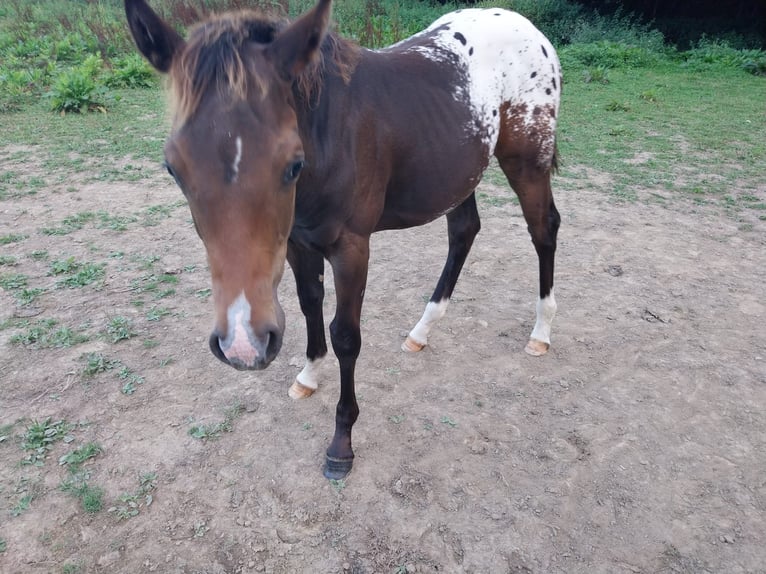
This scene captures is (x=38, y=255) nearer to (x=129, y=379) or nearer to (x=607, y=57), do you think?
(x=129, y=379)

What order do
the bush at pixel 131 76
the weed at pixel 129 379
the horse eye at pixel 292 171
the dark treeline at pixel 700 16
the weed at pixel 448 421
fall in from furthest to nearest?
the dark treeline at pixel 700 16
the bush at pixel 131 76
the weed at pixel 129 379
the weed at pixel 448 421
the horse eye at pixel 292 171

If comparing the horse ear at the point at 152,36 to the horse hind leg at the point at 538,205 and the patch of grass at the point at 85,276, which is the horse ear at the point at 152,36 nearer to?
the horse hind leg at the point at 538,205

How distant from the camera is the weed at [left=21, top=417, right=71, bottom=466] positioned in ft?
7.41

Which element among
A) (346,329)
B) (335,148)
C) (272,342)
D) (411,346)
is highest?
(335,148)

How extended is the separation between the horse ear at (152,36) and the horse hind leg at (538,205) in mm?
1845

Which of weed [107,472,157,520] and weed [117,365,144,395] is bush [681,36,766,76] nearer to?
weed [117,365,144,395]

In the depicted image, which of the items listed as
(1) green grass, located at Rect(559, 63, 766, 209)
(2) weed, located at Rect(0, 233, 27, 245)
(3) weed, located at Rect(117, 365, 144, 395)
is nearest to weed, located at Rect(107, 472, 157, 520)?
(3) weed, located at Rect(117, 365, 144, 395)

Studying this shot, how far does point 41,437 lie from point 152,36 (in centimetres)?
194

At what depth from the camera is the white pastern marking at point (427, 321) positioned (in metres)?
3.09

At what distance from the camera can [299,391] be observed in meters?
2.71

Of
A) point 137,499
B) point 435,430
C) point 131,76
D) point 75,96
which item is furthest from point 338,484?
point 131,76

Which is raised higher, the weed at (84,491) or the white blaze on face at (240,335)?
the white blaze on face at (240,335)

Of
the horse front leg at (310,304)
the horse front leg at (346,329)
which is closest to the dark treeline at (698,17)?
the horse front leg at (310,304)

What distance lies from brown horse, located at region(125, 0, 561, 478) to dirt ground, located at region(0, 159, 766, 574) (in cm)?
26
